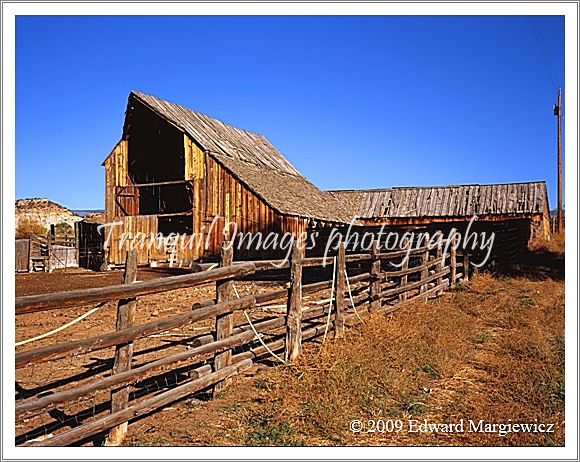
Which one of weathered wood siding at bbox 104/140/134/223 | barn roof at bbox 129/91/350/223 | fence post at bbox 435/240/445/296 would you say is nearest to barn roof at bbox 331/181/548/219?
barn roof at bbox 129/91/350/223

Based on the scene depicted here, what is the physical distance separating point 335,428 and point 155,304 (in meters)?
9.68

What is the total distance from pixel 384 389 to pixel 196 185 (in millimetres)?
18169

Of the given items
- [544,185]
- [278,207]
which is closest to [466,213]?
[544,185]

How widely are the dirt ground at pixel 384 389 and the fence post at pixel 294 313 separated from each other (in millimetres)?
186

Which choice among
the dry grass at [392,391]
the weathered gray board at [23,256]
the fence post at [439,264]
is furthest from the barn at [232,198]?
the dry grass at [392,391]

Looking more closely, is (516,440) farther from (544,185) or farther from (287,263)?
(544,185)

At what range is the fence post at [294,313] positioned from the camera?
7.35 metres

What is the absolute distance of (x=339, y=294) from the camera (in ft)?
27.9

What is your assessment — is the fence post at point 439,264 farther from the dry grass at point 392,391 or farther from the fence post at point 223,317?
the fence post at point 223,317

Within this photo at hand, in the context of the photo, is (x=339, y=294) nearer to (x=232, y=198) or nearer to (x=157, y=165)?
(x=232, y=198)

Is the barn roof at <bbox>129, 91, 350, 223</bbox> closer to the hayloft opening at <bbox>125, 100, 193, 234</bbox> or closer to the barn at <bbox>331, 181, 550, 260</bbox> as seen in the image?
the hayloft opening at <bbox>125, 100, 193, 234</bbox>

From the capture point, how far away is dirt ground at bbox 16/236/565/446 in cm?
503

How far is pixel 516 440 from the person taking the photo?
189 inches

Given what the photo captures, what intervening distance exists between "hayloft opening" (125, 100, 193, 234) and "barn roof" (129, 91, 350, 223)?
904 mm
